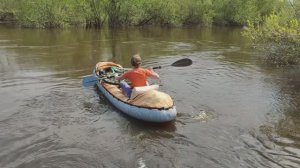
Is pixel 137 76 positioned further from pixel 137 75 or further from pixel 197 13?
pixel 197 13

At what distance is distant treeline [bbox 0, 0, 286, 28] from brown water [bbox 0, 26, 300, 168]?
47.8 feet

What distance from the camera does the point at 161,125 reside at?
30.6ft

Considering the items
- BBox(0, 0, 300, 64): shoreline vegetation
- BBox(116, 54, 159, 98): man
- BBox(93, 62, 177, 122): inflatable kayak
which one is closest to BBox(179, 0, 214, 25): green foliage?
BBox(0, 0, 300, 64): shoreline vegetation

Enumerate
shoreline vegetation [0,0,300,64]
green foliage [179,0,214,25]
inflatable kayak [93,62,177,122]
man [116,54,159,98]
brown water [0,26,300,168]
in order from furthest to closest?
green foliage [179,0,214,25]
shoreline vegetation [0,0,300,64]
man [116,54,159,98]
inflatable kayak [93,62,177,122]
brown water [0,26,300,168]

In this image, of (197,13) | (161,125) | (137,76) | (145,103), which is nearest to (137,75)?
(137,76)

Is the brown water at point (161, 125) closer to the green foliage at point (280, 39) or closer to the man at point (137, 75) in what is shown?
the green foliage at point (280, 39)

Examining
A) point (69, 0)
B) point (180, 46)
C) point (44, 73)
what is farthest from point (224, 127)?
point (69, 0)

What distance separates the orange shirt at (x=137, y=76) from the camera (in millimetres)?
9969

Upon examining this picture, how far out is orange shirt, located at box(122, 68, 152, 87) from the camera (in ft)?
32.7

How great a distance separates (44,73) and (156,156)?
8.82 meters

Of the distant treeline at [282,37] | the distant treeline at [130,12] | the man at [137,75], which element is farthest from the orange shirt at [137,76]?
the distant treeline at [130,12]

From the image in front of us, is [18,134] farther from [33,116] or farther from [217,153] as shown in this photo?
[217,153]

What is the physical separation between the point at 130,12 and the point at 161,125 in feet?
97.0

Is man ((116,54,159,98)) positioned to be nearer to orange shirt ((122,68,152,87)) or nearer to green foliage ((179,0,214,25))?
orange shirt ((122,68,152,87))
